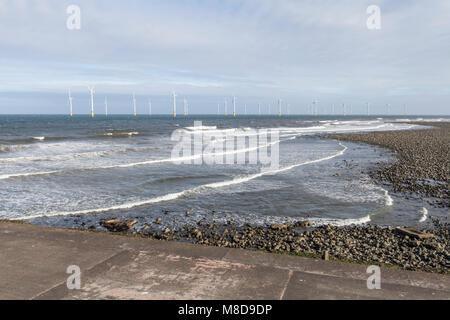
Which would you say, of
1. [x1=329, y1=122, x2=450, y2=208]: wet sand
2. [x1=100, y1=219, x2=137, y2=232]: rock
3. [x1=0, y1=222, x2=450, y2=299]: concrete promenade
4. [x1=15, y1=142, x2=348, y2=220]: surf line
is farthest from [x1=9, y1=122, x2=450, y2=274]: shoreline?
[x1=329, y1=122, x2=450, y2=208]: wet sand

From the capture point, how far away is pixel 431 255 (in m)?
6.58

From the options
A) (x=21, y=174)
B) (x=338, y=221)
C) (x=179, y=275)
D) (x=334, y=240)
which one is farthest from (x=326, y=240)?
(x=21, y=174)

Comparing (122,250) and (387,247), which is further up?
(122,250)

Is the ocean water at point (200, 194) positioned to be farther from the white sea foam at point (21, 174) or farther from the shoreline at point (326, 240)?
the shoreline at point (326, 240)

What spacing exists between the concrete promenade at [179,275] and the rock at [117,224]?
2498 millimetres

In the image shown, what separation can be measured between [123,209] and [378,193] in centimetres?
887

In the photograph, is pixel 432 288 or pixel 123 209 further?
pixel 123 209

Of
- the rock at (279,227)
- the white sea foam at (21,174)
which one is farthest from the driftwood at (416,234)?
the white sea foam at (21,174)

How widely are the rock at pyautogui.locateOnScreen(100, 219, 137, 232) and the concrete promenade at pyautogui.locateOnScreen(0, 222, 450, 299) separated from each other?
8.19 feet

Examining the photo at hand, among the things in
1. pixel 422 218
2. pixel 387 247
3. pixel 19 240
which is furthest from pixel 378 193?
pixel 19 240

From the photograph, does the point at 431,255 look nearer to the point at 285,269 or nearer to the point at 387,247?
the point at 387,247

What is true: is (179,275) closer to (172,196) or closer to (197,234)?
(197,234)

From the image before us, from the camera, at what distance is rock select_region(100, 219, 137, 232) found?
847 cm

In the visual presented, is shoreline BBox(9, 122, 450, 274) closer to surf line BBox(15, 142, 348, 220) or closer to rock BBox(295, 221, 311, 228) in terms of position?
rock BBox(295, 221, 311, 228)
